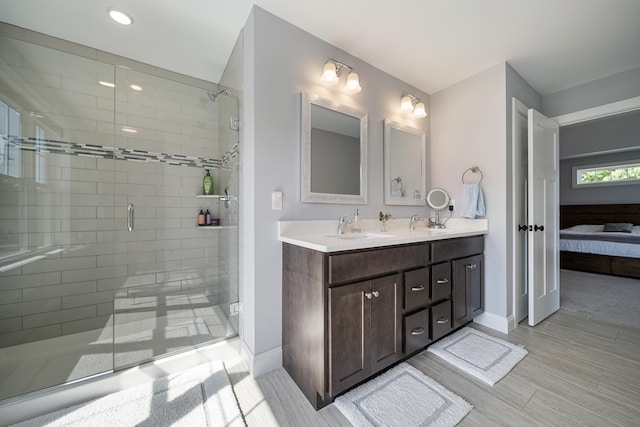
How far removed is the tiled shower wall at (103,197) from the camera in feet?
5.81

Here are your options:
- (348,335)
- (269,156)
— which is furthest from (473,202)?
(269,156)

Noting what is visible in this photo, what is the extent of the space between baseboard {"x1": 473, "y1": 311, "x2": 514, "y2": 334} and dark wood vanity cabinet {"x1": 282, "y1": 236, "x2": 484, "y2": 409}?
617 millimetres

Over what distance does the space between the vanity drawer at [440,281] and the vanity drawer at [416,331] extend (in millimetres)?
152

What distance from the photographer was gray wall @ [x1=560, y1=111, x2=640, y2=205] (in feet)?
14.3

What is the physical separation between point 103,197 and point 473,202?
324 cm

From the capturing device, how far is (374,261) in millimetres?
1424

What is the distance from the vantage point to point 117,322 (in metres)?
2.02

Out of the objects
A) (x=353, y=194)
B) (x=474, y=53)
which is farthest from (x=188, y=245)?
(x=474, y=53)

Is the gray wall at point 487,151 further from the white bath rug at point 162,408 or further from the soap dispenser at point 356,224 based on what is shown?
the white bath rug at point 162,408

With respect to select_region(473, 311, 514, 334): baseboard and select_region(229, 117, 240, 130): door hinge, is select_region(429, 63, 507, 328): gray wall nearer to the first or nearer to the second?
select_region(473, 311, 514, 334): baseboard

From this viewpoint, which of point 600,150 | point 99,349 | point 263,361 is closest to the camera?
point 263,361

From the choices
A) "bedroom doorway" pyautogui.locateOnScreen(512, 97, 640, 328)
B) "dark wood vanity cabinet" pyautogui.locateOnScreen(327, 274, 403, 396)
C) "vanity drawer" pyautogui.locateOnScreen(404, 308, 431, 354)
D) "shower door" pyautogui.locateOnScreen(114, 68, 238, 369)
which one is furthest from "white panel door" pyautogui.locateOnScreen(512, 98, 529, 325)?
"shower door" pyautogui.locateOnScreen(114, 68, 238, 369)

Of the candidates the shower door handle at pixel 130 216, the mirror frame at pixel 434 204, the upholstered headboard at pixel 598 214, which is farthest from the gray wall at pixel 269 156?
the upholstered headboard at pixel 598 214

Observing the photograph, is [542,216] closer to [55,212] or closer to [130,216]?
[130,216]
